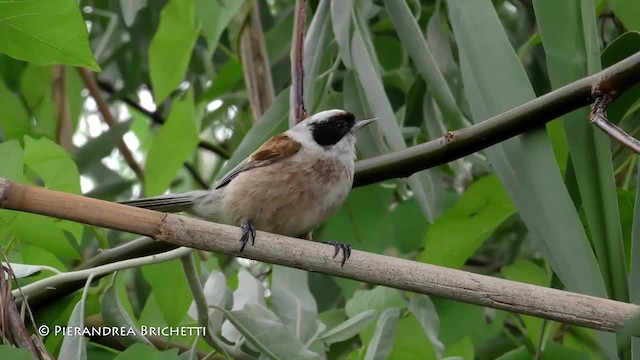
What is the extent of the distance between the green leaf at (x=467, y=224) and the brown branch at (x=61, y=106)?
1581mm

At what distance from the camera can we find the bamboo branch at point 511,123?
1681mm

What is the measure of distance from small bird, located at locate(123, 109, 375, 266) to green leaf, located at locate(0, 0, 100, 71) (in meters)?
0.61

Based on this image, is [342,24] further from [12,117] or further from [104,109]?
[104,109]

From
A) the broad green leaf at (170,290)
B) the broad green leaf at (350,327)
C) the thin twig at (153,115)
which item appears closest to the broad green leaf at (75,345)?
the broad green leaf at (170,290)

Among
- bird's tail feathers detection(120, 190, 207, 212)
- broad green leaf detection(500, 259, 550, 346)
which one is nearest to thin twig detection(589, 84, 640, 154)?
broad green leaf detection(500, 259, 550, 346)

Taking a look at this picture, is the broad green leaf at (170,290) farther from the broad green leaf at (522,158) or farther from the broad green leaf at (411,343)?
the broad green leaf at (522,158)

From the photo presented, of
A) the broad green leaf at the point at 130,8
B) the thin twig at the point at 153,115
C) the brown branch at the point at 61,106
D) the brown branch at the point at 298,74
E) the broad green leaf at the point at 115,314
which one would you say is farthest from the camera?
the thin twig at the point at 153,115

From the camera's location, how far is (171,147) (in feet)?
→ 8.80

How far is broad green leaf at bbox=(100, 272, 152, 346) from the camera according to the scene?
6.79ft

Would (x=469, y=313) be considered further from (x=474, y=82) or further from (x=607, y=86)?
(x=607, y=86)

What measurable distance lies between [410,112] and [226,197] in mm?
671

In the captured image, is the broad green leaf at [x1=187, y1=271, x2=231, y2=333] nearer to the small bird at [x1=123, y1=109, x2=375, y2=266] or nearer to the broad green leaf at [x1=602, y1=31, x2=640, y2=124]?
the small bird at [x1=123, y1=109, x2=375, y2=266]

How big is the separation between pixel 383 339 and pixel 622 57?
2.71 feet
